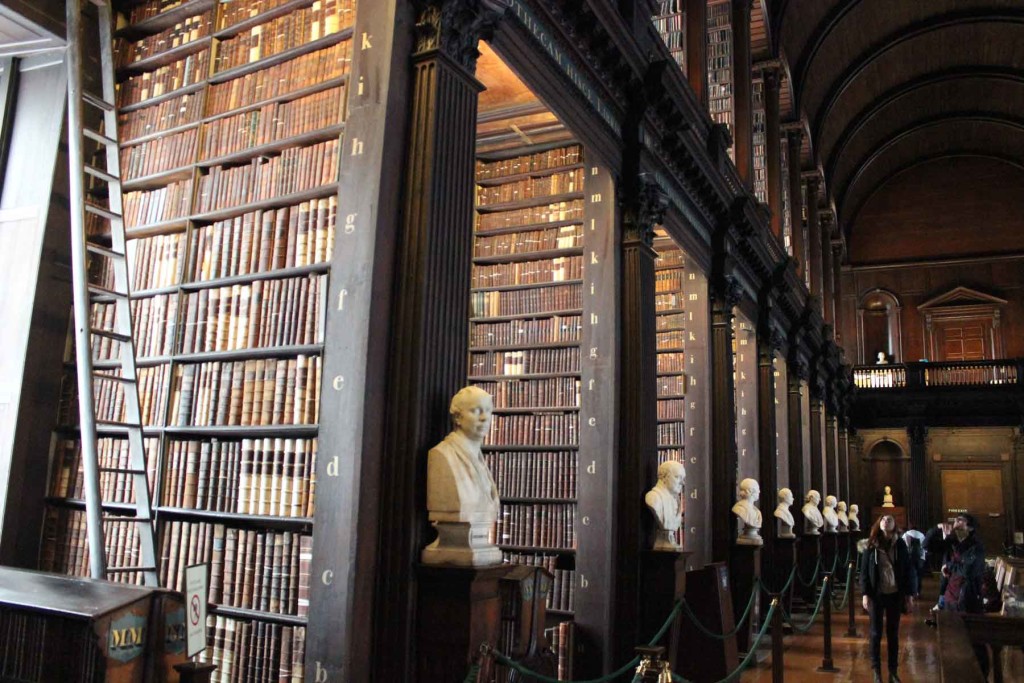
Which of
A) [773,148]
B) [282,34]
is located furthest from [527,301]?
[773,148]

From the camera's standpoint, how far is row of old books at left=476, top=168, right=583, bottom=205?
5953 mm

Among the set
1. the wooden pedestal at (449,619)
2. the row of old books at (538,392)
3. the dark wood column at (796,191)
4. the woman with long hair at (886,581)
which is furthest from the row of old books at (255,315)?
the dark wood column at (796,191)

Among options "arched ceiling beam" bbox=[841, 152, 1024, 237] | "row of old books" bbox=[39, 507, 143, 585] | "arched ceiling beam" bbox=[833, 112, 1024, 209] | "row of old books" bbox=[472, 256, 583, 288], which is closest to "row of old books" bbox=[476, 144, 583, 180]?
"row of old books" bbox=[472, 256, 583, 288]

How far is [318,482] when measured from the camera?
3.07 metres

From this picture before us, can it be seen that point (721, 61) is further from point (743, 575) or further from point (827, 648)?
point (827, 648)

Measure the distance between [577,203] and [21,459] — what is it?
380 cm

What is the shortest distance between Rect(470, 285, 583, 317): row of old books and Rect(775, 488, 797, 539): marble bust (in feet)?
16.6

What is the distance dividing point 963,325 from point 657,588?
19208mm

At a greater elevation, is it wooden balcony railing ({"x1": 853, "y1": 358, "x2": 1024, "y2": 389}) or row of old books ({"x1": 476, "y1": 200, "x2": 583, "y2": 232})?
A: wooden balcony railing ({"x1": 853, "y1": 358, "x2": 1024, "y2": 389})

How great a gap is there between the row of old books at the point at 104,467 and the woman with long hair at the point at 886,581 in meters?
5.03

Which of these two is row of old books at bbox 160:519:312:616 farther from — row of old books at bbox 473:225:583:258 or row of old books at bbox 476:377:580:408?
row of old books at bbox 473:225:583:258

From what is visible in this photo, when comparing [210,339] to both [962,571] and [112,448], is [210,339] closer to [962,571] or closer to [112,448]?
[112,448]

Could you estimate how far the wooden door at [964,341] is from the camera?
68.4 ft

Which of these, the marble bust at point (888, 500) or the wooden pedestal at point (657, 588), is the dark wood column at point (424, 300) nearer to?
the wooden pedestal at point (657, 588)
